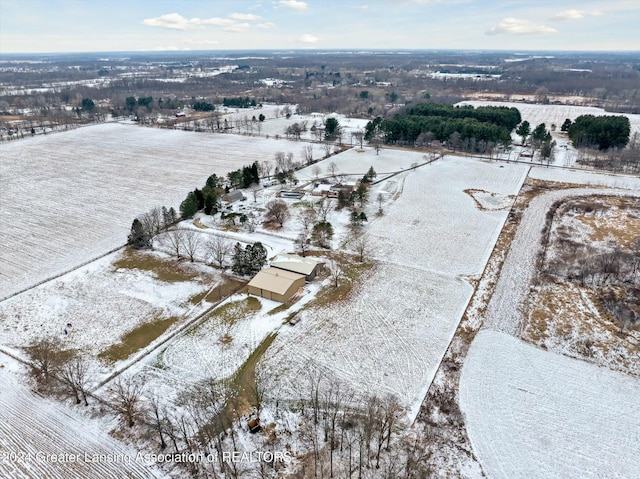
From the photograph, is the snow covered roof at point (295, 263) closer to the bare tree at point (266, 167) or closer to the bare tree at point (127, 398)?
the bare tree at point (127, 398)

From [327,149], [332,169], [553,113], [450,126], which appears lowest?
[332,169]

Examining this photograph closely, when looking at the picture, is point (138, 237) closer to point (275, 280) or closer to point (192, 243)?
point (192, 243)

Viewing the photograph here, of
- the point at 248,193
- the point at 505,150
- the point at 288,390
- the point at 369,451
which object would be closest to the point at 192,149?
the point at 248,193

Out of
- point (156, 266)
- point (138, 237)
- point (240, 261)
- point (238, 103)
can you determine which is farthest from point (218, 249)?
point (238, 103)

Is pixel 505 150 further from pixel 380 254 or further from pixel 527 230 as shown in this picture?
pixel 380 254

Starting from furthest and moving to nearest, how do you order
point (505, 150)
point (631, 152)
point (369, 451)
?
point (505, 150) < point (631, 152) < point (369, 451)

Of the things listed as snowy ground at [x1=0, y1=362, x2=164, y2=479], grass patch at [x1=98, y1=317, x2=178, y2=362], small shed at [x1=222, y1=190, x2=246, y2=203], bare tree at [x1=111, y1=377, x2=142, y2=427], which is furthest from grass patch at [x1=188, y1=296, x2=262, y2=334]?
small shed at [x1=222, y1=190, x2=246, y2=203]
